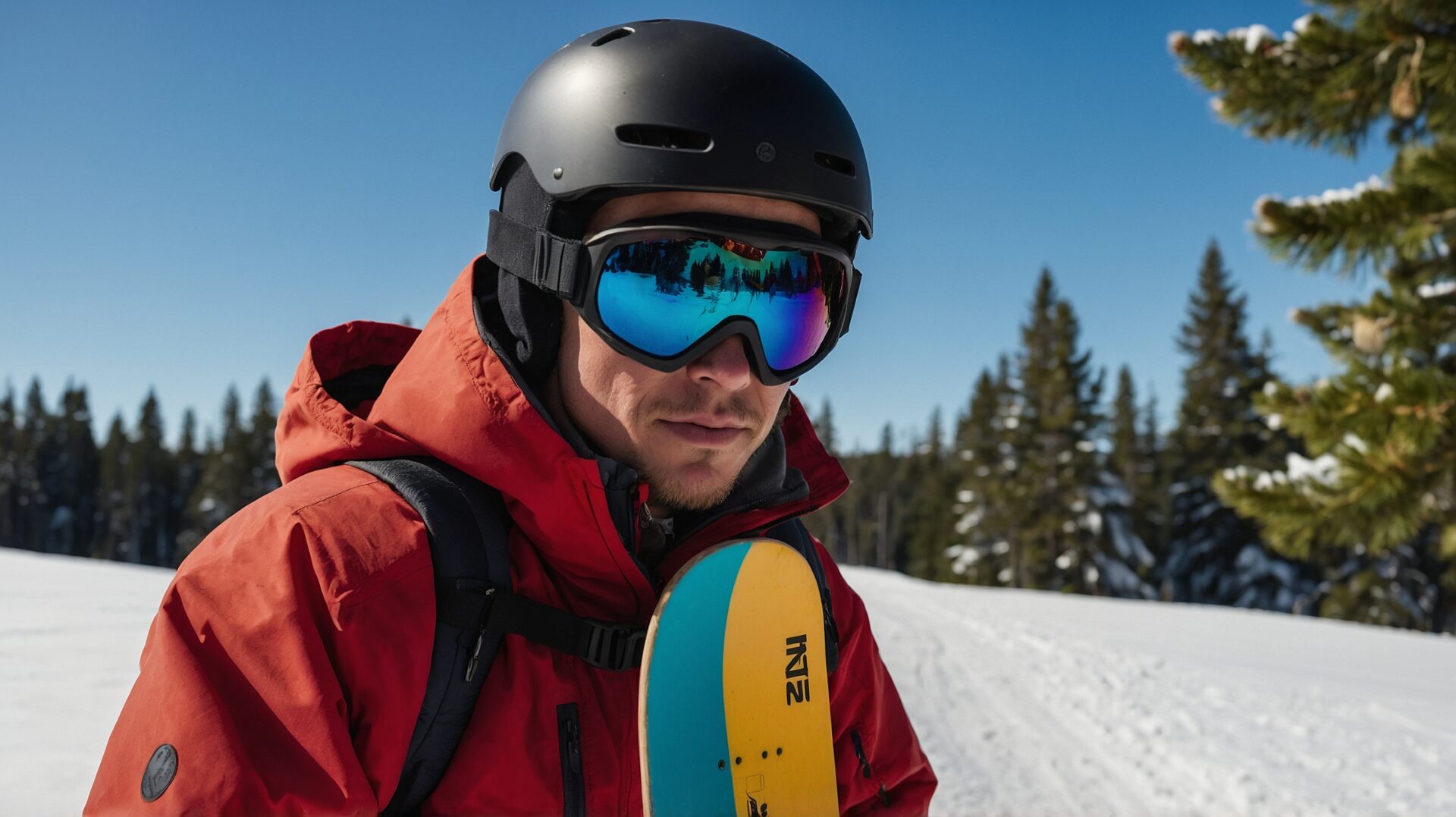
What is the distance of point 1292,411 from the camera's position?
580 centimetres

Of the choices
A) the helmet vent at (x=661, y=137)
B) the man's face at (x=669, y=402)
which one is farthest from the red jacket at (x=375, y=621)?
the helmet vent at (x=661, y=137)

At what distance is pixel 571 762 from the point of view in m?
1.51

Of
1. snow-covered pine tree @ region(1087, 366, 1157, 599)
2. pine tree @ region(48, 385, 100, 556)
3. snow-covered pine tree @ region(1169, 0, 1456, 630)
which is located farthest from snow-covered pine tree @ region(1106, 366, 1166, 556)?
pine tree @ region(48, 385, 100, 556)

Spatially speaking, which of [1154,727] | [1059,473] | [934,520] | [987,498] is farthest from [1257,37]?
[934,520]

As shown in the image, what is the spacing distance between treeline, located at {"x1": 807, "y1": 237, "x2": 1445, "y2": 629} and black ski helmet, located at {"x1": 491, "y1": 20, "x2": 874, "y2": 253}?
3215cm

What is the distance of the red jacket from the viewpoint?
1.26 m

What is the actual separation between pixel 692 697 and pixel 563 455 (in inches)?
24.0

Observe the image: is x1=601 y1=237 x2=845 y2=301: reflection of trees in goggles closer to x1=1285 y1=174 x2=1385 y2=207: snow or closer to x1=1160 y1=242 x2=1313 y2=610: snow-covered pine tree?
x1=1285 y1=174 x2=1385 y2=207: snow

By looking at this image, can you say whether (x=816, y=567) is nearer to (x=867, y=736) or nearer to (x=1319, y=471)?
(x=867, y=736)

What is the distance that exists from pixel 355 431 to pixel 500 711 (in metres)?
0.65

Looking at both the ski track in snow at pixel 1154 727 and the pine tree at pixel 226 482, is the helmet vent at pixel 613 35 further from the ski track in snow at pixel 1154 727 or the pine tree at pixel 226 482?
the pine tree at pixel 226 482

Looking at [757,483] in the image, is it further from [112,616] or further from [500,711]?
[112,616]

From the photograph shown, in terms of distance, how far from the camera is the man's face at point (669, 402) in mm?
1804

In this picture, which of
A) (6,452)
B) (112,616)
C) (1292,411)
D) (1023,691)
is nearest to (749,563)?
(1292,411)
